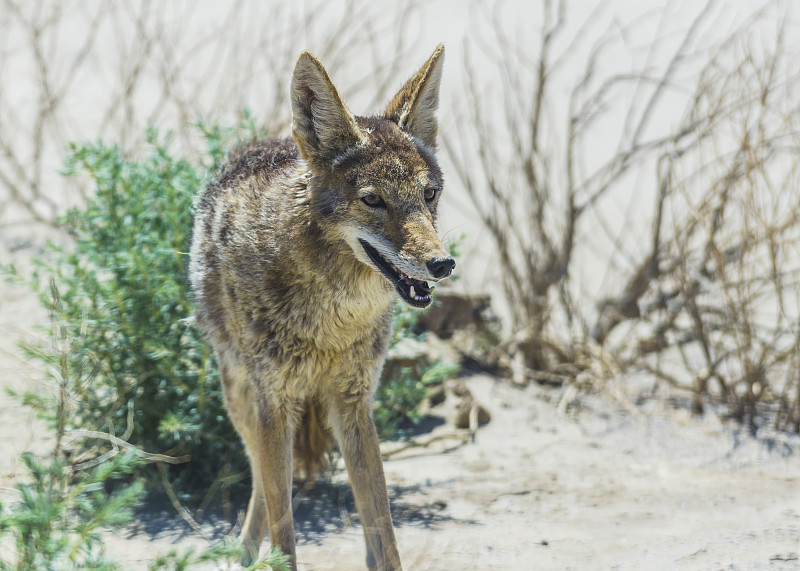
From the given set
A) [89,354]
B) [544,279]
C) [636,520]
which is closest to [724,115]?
[544,279]

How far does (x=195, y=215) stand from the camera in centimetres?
507

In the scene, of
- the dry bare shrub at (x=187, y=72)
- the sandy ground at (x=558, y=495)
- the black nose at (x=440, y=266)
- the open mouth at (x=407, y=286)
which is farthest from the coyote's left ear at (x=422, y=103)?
the dry bare shrub at (x=187, y=72)

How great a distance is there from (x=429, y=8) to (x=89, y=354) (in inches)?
444

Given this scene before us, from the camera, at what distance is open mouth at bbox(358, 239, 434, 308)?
12.0 ft

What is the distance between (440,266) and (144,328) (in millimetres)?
2551

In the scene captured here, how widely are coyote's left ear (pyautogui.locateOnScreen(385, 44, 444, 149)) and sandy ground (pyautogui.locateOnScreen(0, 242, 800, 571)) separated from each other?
225cm

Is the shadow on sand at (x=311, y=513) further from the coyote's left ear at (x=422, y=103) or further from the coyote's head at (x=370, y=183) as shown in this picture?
the coyote's left ear at (x=422, y=103)

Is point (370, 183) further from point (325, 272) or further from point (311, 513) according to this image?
point (311, 513)

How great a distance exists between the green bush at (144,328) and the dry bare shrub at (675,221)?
2.71m

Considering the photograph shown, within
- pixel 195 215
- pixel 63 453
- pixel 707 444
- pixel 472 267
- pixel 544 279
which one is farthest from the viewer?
pixel 472 267

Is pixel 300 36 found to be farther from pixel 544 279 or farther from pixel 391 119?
pixel 391 119

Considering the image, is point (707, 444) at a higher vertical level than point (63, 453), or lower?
lower

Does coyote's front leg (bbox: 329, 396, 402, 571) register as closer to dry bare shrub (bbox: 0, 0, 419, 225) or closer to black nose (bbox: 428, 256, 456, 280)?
black nose (bbox: 428, 256, 456, 280)

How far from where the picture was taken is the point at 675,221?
7.26 m
